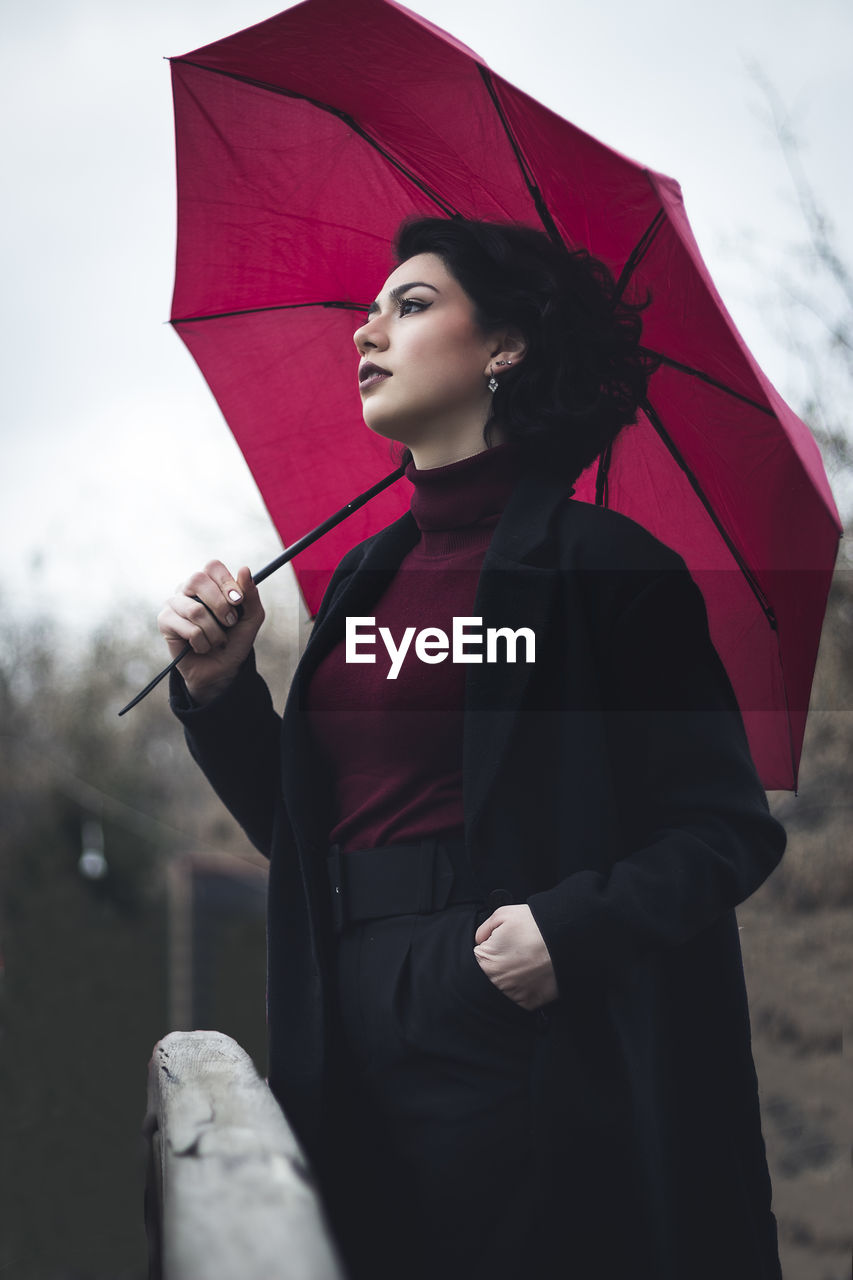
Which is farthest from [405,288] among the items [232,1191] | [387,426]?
[232,1191]

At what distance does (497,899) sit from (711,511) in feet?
3.02

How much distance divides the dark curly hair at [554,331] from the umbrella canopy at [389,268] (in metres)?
0.05

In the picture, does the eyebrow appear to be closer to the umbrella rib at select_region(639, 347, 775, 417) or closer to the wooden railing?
the umbrella rib at select_region(639, 347, 775, 417)

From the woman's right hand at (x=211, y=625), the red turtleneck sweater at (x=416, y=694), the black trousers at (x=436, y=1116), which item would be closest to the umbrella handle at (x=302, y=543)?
the woman's right hand at (x=211, y=625)

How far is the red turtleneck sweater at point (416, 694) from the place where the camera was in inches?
59.6

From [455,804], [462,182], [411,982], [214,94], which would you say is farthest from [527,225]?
[411,982]

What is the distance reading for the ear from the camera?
69.6 inches

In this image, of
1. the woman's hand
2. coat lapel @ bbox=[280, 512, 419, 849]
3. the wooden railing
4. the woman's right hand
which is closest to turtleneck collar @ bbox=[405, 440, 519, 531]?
coat lapel @ bbox=[280, 512, 419, 849]

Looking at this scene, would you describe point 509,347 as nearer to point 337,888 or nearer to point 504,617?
point 504,617

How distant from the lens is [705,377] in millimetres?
1838

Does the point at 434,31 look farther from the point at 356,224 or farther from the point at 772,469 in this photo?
the point at 772,469

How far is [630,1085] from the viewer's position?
138 centimetres

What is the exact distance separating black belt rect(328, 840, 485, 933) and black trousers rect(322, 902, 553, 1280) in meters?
0.02

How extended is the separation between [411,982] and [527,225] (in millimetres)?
1197
